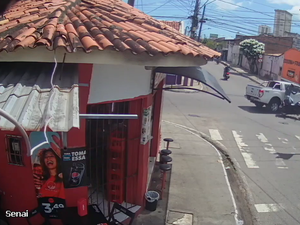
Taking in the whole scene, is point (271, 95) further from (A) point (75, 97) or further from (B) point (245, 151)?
(A) point (75, 97)

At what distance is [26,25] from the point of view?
4.48m

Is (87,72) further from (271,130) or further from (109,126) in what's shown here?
(271,130)

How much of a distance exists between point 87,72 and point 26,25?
1.08m

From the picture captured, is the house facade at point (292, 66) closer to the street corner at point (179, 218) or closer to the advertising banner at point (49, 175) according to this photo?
the street corner at point (179, 218)

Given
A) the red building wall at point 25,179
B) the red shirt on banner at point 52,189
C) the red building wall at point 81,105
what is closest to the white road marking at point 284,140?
the red building wall at point 25,179

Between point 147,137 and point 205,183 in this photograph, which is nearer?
point 147,137

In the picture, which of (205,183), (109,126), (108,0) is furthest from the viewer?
(205,183)

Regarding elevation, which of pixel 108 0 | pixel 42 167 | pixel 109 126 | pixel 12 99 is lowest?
pixel 42 167

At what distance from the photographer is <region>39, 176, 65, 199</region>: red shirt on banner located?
4800mm

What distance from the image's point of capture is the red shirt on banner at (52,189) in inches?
189

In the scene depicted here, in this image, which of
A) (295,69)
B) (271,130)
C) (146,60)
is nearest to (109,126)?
(146,60)

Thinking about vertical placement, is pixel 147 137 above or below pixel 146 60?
below

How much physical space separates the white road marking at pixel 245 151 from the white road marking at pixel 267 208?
8.23ft

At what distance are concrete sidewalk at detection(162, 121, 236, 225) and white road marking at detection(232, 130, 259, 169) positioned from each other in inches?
39.4
